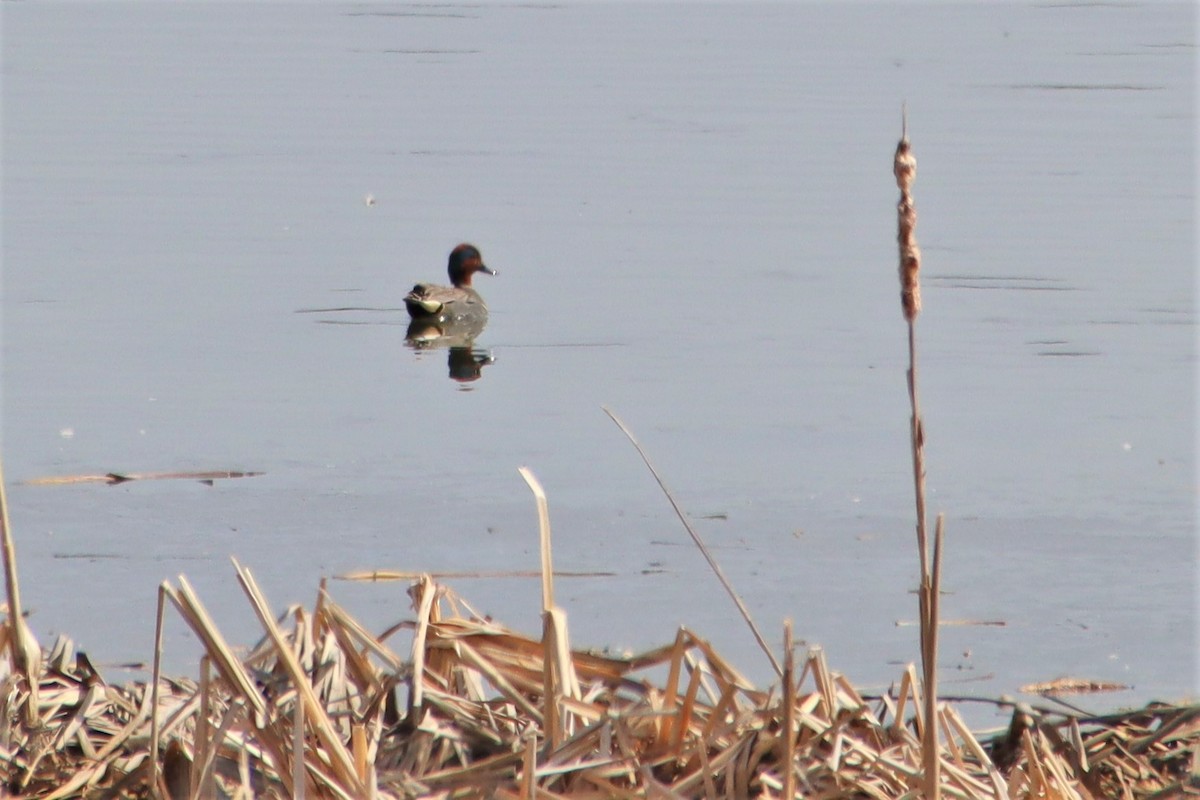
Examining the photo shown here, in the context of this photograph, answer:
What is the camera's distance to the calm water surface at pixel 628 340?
6.85 m

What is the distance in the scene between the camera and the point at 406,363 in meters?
11.1

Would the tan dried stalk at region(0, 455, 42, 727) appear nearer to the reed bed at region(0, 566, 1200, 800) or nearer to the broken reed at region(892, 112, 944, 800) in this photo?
the reed bed at region(0, 566, 1200, 800)

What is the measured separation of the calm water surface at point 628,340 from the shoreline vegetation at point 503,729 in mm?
1828

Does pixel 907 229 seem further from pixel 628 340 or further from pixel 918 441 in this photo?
pixel 628 340

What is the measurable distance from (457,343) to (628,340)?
137 cm

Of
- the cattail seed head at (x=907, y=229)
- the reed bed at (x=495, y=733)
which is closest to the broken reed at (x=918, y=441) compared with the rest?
the cattail seed head at (x=907, y=229)

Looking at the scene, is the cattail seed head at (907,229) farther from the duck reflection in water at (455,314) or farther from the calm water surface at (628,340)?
the duck reflection in water at (455,314)

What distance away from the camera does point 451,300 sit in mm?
12406

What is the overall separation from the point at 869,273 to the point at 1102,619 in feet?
19.1

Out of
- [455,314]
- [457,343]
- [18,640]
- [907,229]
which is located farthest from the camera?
[455,314]

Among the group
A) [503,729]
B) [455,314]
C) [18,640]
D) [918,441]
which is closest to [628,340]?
[455,314]

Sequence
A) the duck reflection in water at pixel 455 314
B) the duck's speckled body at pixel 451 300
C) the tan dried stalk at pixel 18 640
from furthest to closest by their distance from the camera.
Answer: the duck's speckled body at pixel 451 300 → the duck reflection in water at pixel 455 314 → the tan dried stalk at pixel 18 640

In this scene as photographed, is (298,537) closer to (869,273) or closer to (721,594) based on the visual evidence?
(721,594)

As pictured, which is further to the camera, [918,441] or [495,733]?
[495,733]
